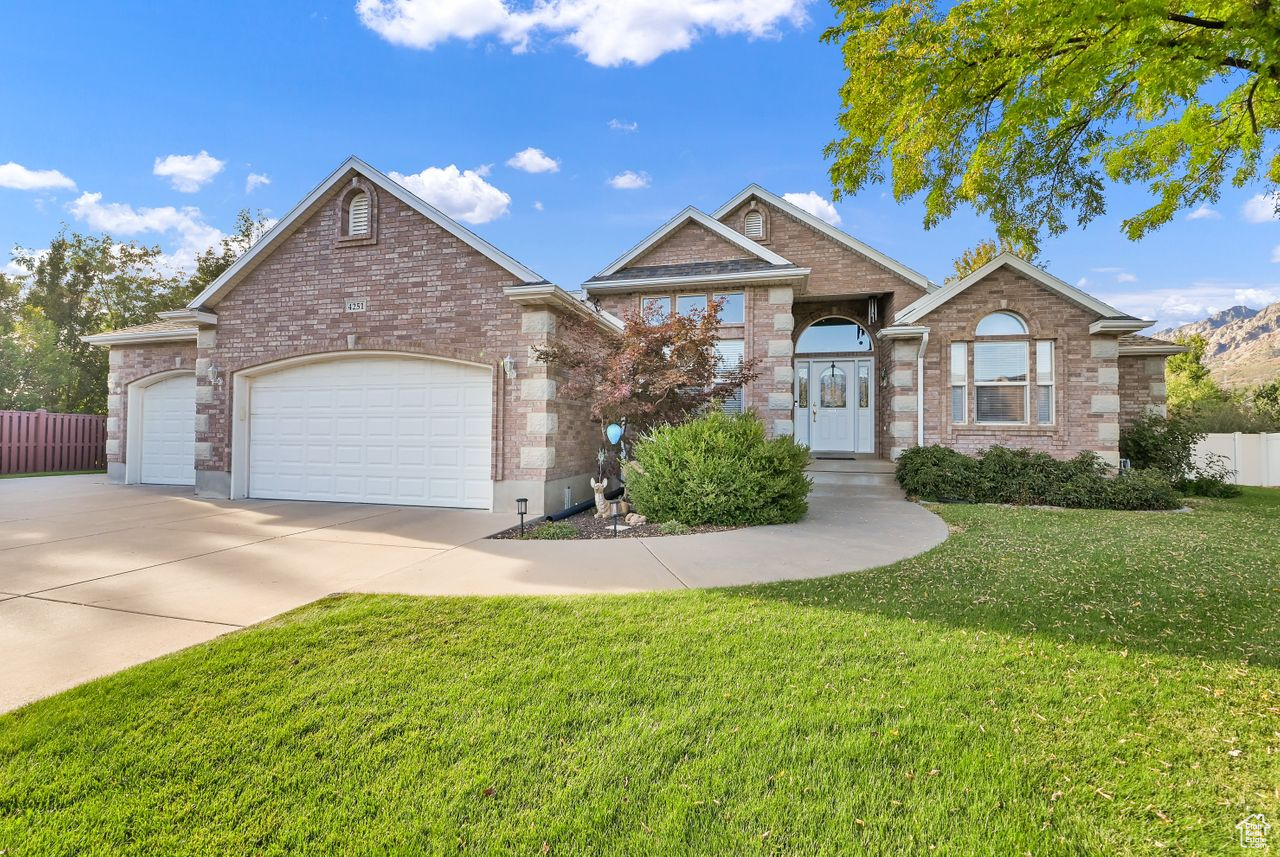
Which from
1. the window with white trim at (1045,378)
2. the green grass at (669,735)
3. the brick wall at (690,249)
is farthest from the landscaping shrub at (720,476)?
the window with white trim at (1045,378)

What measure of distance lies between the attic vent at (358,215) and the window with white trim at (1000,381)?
40.2 feet

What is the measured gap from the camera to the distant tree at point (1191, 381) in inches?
712

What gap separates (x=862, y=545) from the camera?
6.42 meters

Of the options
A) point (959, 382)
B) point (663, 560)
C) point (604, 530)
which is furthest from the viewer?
point (959, 382)

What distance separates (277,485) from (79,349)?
21.0 metres

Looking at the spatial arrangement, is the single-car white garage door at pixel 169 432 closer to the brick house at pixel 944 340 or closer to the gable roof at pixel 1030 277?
the brick house at pixel 944 340

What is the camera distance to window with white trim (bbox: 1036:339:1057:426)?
1129 centimetres

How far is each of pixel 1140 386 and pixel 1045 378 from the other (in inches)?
129

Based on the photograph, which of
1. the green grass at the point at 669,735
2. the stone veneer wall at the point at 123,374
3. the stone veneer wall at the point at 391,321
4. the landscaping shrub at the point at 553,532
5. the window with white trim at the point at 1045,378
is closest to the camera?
the green grass at the point at 669,735

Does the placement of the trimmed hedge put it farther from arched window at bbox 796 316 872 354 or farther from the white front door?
arched window at bbox 796 316 872 354

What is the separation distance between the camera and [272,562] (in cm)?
562

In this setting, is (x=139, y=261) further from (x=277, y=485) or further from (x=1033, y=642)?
(x=1033, y=642)

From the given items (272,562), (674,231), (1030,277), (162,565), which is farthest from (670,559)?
(1030,277)

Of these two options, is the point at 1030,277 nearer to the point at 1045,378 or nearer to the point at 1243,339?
the point at 1045,378
